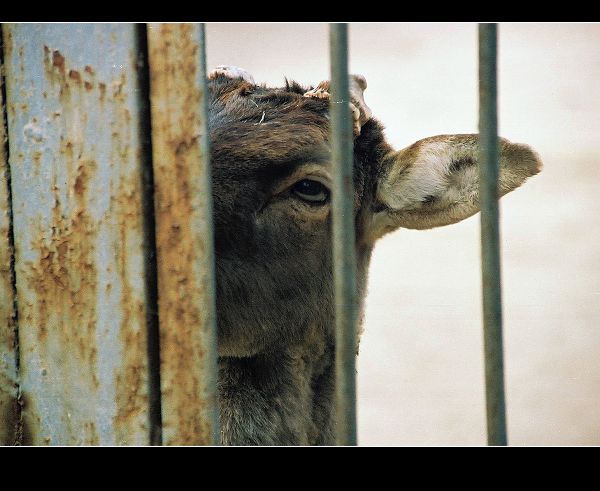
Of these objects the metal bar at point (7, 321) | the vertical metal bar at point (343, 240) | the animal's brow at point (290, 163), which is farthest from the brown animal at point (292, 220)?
the vertical metal bar at point (343, 240)

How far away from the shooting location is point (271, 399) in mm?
3256

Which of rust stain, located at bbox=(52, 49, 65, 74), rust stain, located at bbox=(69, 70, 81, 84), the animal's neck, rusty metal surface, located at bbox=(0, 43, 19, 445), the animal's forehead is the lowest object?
the animal's neck

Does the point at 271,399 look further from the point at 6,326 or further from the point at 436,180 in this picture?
the point at 6,326

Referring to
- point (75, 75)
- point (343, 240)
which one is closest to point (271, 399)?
point (343, 240)

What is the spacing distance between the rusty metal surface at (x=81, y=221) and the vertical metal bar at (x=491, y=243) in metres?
0.67

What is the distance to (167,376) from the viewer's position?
1348 millimetres

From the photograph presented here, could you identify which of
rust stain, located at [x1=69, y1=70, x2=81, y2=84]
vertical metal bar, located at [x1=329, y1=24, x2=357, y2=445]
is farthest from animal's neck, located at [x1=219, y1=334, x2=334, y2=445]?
rust stain, located at [x1=69, y1=70, x2=81, y2=84]

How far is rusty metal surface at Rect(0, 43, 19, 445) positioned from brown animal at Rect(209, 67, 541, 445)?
5.09ft

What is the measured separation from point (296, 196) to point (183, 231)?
72.4 inches

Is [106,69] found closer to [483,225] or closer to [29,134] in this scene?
[29,134]

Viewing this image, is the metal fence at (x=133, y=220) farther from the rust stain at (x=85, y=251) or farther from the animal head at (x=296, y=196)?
the animal head at (x=296, y=196)

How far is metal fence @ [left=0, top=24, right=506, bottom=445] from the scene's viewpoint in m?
Answer: 1.31

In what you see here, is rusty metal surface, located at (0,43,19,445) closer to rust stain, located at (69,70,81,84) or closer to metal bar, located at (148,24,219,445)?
rust stain, located at (69,70,81,84)

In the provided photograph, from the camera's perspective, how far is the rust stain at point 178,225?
1326 mm
